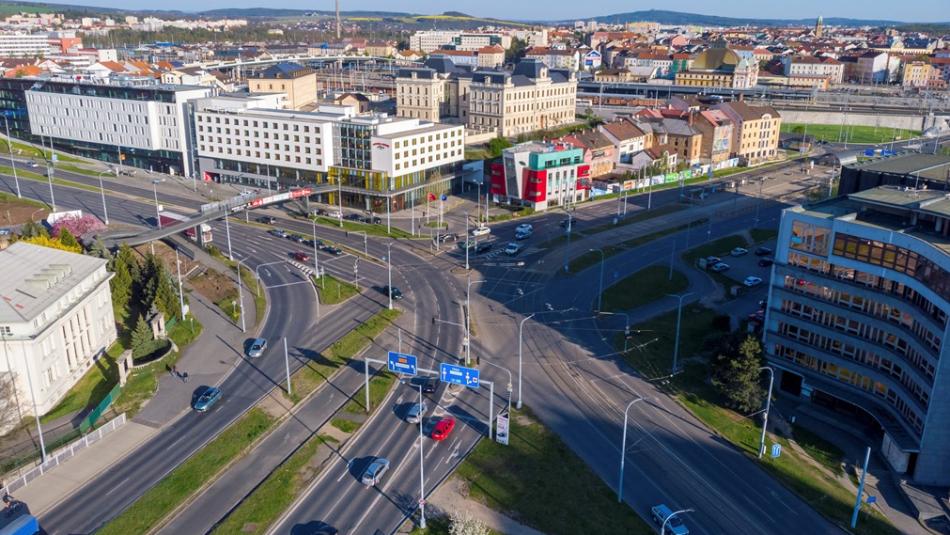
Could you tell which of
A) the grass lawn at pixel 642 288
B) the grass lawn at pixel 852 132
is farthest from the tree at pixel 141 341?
the grass lawn at pixel 852 132

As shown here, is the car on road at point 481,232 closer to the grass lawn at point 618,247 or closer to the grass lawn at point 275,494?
the grass lawn at point 618,247

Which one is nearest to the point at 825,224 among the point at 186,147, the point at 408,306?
the point at 408,306

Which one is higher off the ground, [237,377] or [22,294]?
[22,294]

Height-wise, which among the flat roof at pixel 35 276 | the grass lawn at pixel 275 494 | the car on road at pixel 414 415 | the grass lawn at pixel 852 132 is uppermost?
the flat roof at pixel 35 276

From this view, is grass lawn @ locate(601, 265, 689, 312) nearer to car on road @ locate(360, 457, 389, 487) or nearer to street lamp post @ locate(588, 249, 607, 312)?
street lamp post @ locate(588, 249, 607, 312)

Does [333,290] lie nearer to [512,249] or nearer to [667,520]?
[512,249]

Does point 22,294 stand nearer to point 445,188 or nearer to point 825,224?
point 825,224

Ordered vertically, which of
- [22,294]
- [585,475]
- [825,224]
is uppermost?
[825,224]
